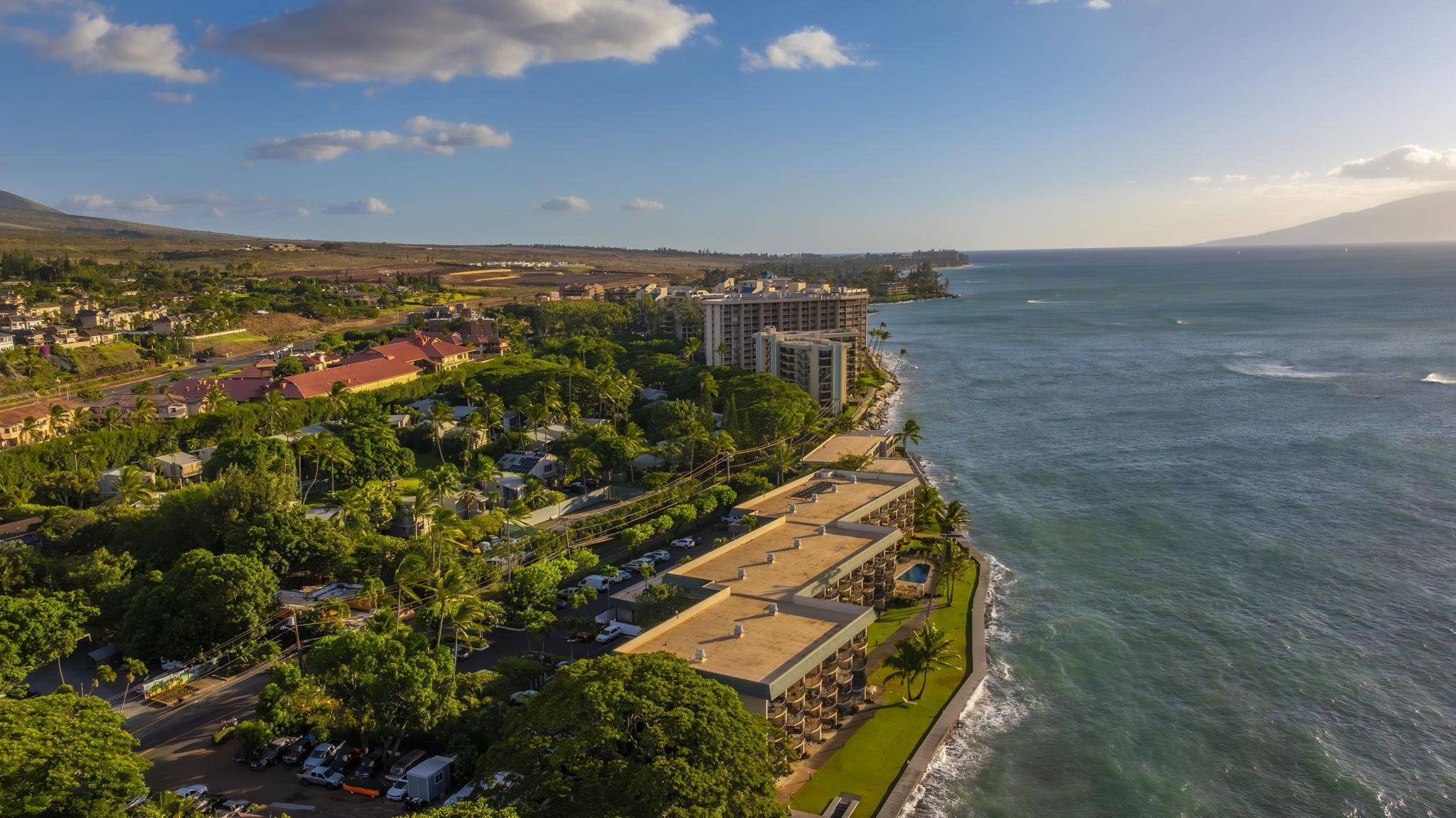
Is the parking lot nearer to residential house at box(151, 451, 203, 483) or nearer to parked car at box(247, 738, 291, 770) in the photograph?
parked car at box(247, 738, 291, 770)

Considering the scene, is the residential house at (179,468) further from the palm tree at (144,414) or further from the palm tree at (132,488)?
the palm tree at (144,414)

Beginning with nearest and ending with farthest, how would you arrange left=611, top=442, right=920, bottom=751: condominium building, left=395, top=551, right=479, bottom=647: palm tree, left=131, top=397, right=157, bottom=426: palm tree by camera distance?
left=611, top=442, right=920, bottom=751: condominium building < left=395, top=551, right=479, bottom=647: palm tree < left=131, top=397, right=157, bottom=426: palm tree

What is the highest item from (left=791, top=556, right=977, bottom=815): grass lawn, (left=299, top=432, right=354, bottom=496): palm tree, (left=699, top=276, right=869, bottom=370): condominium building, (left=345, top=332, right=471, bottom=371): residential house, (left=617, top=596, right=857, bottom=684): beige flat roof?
(left=699, top=276, right=869, bottom=370): condominium building

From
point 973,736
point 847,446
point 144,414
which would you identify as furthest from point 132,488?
point 973,736

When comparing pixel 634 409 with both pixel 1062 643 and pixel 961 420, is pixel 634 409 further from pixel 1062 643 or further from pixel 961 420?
pixel 1062 643

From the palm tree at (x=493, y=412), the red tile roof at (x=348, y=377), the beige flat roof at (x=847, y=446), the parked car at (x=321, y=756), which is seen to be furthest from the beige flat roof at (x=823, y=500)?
the red tile roof at (x=348, y=377)

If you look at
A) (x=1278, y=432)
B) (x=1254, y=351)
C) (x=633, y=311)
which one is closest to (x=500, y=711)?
(x=1278, y=432)

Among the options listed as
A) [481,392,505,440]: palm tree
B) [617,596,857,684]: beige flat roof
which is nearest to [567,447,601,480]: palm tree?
[481,392,505,440]: palm tree
